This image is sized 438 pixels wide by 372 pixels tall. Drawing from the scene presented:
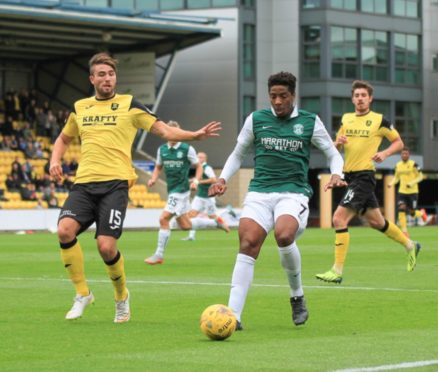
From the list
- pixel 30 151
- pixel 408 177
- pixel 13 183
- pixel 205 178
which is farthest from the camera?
pixel 30 151

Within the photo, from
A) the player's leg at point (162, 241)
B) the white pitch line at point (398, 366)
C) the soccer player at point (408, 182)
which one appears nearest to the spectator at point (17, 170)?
the soccer player at point (408, 182)

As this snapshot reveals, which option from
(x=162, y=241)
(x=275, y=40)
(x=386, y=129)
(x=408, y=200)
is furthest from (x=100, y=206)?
(x=275, y=40)

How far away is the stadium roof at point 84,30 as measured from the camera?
4712 cm

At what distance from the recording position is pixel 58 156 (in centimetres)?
1203

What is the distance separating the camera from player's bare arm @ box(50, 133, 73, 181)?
11.8 meters

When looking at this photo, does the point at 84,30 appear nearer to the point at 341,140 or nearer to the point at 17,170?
the point at 17,170

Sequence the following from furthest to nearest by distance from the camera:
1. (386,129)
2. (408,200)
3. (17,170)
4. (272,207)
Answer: (17,170) < (408,200) < (386,129) < (272,207)

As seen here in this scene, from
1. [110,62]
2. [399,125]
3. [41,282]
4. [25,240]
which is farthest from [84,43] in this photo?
[110,62]

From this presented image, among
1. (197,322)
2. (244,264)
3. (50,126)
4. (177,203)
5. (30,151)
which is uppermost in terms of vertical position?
(50,126)

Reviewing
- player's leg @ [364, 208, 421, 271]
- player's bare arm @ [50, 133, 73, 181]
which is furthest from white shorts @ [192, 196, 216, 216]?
player's bare arm @ [50, 133, 73, 181]

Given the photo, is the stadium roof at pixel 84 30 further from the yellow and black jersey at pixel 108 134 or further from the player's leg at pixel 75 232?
the player's leg at pixel 75 232

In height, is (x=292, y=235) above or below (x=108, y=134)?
below

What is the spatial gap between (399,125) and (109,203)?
178 feet

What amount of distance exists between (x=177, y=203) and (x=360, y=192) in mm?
6596
